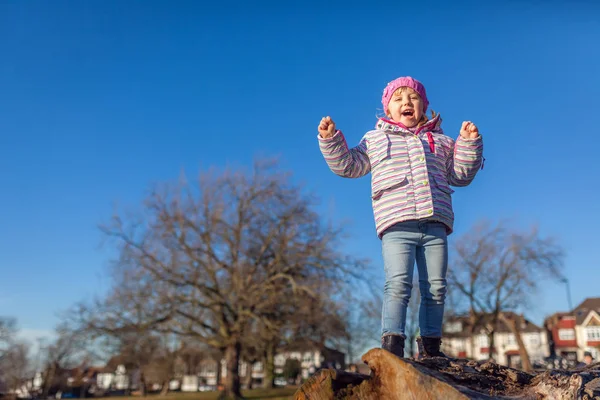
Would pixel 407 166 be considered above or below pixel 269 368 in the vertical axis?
above

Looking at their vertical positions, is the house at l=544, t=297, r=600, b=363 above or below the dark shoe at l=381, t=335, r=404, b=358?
below

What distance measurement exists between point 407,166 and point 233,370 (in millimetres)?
17117

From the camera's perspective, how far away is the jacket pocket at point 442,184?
3561 mm

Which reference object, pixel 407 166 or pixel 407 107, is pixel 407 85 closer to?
pixel 407 107

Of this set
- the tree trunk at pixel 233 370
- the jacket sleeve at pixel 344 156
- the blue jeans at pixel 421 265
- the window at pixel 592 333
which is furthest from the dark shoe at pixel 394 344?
the window at pixel 592 333

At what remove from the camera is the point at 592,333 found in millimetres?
50125

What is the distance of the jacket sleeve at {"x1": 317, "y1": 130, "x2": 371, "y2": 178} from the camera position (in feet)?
11.3

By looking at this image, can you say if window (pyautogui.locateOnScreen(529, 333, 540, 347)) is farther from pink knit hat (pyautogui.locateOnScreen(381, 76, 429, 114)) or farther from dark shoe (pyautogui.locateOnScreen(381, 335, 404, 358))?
dark shoe (pyautogui.locateOnScreen(381, 335, 404, 358))

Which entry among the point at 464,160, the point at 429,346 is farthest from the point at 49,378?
the point at 464,160

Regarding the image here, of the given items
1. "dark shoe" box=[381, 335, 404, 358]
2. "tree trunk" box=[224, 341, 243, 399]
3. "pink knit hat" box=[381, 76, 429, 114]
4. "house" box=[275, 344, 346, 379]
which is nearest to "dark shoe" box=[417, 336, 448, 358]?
"dark shoe" box=[381, 335, 404, 358]

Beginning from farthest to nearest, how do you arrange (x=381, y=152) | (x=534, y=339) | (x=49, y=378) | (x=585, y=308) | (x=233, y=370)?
(x=534, y=339) < (x=585, y=308) < (x=49, y=378) < (x=233, y=370) < (x=381, y=152)

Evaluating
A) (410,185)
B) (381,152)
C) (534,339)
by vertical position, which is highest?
(381,152)

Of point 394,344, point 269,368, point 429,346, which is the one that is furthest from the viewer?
point 269,368

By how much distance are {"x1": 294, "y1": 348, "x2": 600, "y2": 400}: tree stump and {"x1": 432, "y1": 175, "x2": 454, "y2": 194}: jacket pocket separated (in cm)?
134
